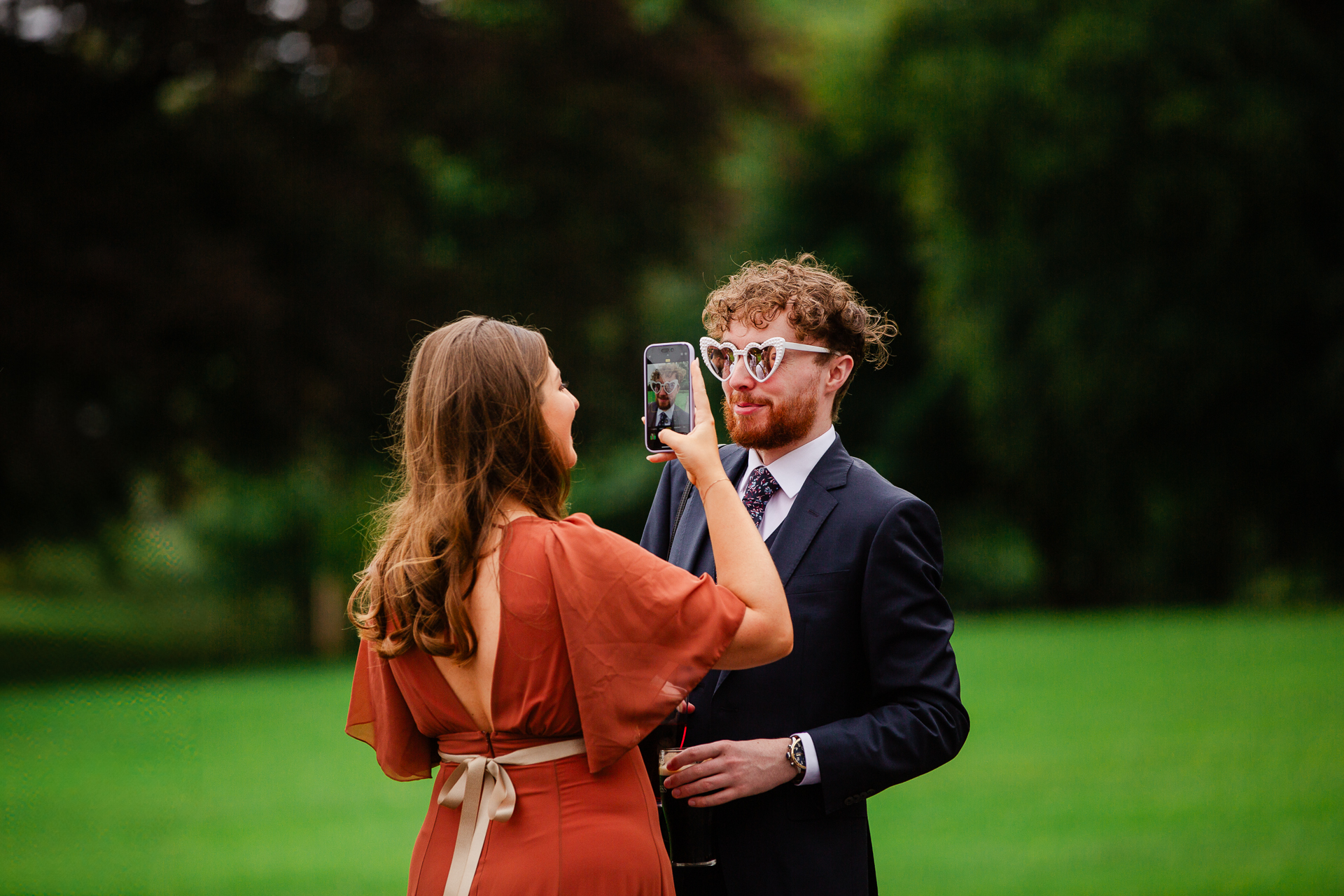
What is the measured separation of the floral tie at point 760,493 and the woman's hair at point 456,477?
2.27 ft

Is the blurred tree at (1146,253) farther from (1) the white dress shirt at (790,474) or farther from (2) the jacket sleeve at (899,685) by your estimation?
(2) the jacket sleeve at (899,685)

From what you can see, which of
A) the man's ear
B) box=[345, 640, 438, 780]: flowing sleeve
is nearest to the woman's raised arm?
the man's ear

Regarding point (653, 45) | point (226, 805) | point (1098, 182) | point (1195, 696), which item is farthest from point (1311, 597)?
point (226, 805)

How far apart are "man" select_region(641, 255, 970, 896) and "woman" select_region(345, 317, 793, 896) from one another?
0.32 m

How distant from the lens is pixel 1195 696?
12562 millimetres

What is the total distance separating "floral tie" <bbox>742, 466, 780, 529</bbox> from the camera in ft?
10.3

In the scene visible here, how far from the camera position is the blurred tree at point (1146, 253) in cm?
1811

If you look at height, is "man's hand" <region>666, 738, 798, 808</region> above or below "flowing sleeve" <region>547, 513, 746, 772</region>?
below

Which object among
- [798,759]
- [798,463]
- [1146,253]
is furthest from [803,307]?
[1146,253]

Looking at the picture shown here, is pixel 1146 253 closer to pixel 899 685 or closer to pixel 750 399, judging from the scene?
pixel 750 399

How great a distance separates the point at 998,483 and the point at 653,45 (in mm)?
13958

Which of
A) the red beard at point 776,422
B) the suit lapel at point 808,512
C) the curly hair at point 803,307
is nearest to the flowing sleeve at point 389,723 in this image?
the suit lapel at point 808,512

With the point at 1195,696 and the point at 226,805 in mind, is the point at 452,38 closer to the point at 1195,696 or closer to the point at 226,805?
the point at 226,805

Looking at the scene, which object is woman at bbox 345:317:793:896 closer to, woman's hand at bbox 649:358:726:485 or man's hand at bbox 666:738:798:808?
woman's hand at bbox 649:358:726:485
